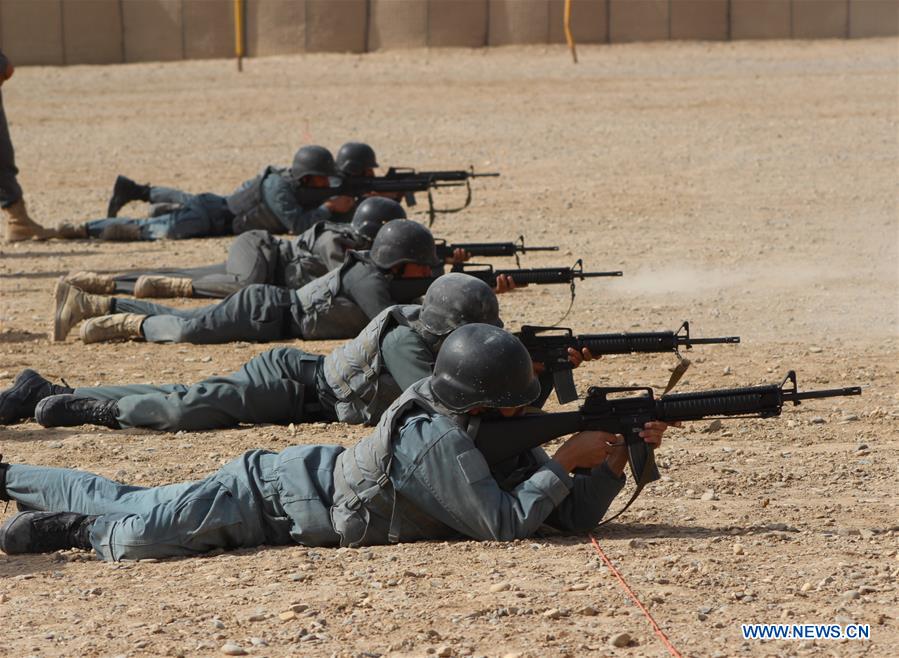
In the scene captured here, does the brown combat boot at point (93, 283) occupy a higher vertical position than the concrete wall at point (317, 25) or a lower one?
lower

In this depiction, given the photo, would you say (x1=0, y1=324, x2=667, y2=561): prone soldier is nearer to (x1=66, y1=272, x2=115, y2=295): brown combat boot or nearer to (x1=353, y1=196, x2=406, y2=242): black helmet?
(x1=353, y1=196, x2=406, y2=242): black helmet

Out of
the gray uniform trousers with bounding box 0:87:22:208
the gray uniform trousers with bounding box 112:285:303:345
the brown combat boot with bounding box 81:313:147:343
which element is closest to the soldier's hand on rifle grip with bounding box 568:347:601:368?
the gray uniform trousers with bounding box 112:285:303:345

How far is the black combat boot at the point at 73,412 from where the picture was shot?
295 inches

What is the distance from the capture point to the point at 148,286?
10.9 metres

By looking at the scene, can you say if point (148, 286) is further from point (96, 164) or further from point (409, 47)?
point (409, 47)

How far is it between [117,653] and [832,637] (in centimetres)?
206

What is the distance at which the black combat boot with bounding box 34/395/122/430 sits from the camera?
7.49 meters

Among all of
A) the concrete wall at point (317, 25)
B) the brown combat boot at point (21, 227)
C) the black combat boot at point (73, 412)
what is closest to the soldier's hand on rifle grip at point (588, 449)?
the black combat boot at point (73, 412)

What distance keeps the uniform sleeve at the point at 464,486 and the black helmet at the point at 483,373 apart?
11 cm

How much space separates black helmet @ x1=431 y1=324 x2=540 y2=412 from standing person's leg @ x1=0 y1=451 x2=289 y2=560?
0.73m

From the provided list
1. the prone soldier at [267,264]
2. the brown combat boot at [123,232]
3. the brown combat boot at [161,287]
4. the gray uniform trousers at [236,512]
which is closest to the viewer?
the gray uniform trousers at [236,512]

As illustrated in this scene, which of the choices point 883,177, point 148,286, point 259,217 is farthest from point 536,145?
point 148,286

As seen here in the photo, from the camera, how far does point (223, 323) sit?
927cm

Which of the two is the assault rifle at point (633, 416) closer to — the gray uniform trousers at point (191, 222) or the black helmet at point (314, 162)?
the black helmet at point (314, 162)
